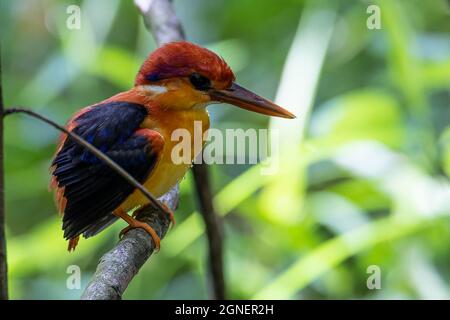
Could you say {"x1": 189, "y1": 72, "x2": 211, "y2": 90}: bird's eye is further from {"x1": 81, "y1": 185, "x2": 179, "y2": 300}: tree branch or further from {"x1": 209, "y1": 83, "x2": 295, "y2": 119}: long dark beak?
{"x1": 81, "y1": 185, "x2": 179, "y2": 300}: tree branch

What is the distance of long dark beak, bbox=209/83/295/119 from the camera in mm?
2027

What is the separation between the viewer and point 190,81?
2.00m

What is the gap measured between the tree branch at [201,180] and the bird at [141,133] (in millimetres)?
184

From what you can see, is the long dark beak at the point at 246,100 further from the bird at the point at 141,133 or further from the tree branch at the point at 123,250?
the tree branch at the point at 123,250

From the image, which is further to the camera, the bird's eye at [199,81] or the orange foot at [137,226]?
the bird's eye at [199,81]

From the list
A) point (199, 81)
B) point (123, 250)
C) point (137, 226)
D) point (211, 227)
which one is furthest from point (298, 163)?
point (123, 250)

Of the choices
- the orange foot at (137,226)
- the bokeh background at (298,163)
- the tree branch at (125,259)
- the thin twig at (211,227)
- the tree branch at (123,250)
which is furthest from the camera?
the bokeh background at (298,163)

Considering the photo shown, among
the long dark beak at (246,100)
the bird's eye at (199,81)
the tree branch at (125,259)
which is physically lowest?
the tree branch at (125,259)

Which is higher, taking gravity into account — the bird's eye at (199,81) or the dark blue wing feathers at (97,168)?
the bird's eye at (199,81)

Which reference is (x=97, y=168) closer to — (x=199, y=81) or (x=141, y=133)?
(x=141, y=133)

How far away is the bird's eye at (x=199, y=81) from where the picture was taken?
1.99 meters

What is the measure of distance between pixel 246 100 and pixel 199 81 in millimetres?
134

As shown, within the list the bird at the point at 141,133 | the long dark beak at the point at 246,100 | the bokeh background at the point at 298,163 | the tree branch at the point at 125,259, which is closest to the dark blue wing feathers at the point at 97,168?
the bird at the point at 141,133

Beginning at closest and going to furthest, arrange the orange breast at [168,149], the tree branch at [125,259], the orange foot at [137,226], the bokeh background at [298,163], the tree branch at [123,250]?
the tree branch at [123,250] < the tree branch at [125,259] < the orange foot at [137,226] < the orange breast at [168,149] < the bokeh background at [298,163]
